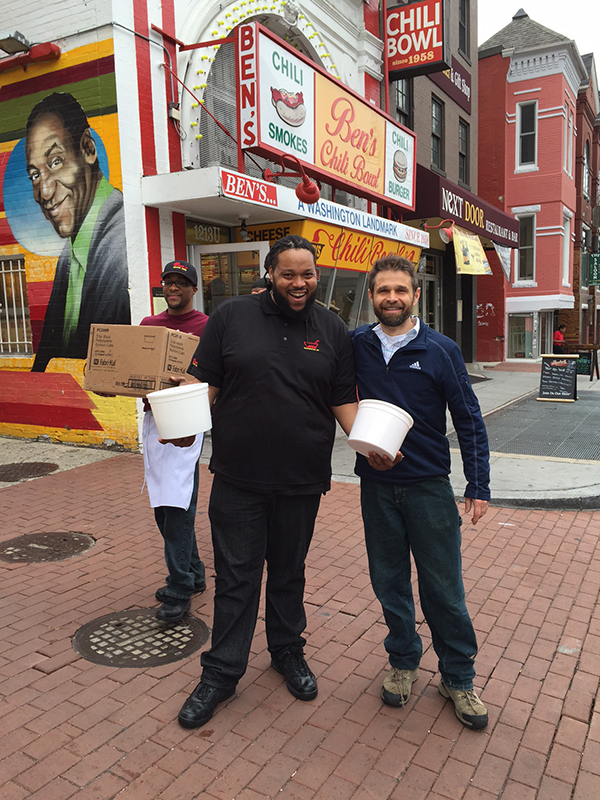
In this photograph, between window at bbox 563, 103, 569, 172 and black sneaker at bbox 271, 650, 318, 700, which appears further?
window at bbox 563, 103, 569, 172

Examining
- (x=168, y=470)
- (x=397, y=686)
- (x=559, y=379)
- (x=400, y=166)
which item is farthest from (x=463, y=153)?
(x=397, y=686)

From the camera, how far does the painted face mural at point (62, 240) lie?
7.62 meters

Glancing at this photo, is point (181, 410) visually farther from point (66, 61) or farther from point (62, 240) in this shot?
point (66, 61)

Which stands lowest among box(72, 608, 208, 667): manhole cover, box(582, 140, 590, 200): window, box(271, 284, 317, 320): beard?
box(72, 608, 208, 667): manhole cover

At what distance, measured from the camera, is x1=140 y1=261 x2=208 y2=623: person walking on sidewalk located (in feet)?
11.9

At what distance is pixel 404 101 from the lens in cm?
1413

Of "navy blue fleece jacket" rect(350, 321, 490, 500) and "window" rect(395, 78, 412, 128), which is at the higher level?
"window" rect(395, 78, 412, 128)

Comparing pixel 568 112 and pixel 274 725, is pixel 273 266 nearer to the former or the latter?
pixel 274 725

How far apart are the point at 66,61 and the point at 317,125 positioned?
10.8 feet

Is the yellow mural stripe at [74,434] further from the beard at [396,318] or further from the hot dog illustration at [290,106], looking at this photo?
the beard at [396,318]

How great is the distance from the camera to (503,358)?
23141 millimetres

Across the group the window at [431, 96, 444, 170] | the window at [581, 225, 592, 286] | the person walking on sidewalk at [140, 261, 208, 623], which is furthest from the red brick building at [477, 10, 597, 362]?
the person walking on sidewalk at [140, 261, 208, 623]

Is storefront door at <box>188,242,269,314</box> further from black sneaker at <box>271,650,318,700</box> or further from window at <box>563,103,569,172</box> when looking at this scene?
window at <box>563,103,569,172</box>

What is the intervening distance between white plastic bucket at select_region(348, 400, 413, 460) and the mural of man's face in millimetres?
6429
